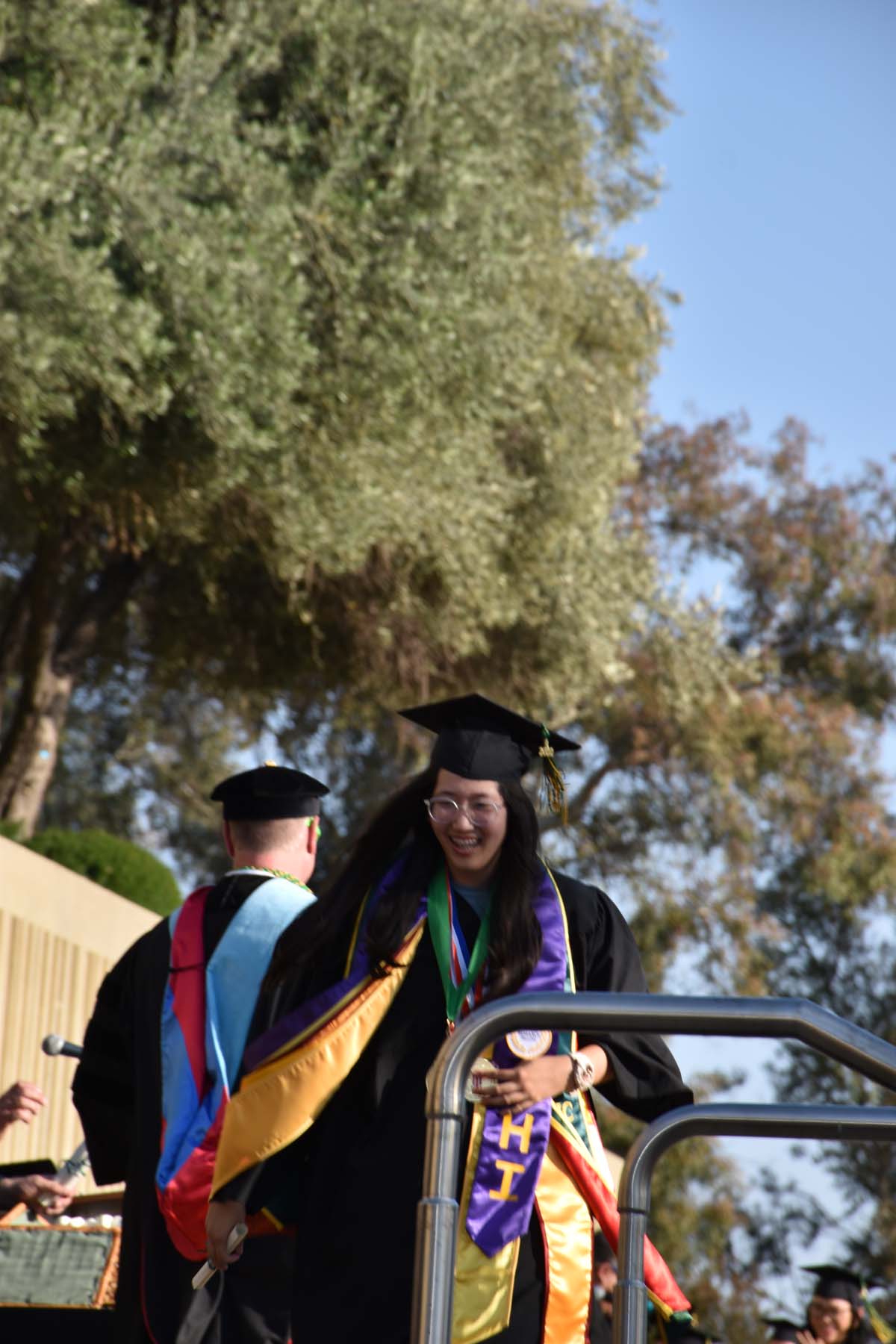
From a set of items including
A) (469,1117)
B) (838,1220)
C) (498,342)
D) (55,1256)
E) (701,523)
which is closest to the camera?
(469,1117)

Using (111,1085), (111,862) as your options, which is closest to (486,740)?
(111,1085)

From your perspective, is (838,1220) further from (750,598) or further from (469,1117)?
(469,1117)

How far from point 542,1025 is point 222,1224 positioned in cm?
103

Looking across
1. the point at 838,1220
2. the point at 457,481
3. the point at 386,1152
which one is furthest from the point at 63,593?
the point at 838,1220

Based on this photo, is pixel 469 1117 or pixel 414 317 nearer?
pixel 469 1117

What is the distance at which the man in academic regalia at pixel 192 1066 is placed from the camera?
4.25 metres

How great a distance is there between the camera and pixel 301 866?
4.73m

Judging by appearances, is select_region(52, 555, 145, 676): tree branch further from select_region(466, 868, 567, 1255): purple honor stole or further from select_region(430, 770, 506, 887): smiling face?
select_region(466, 868, 567, 1255): purple honor stole

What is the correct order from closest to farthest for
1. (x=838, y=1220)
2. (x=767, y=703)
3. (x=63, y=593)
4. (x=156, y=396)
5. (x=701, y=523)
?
(x=156, y=396) < (x=63, y=593) < (x=767, y=703) < (x=701, y=523) < (x=838, y=1220)

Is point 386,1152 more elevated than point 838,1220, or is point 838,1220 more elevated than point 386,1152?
point 838,1220

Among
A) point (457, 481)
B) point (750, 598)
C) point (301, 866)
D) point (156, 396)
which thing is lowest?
point (301, 866)

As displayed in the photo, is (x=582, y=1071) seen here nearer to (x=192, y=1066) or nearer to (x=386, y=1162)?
(x=386, y=1162)

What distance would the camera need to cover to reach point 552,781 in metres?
3.97

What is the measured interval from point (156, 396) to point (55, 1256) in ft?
20.6
